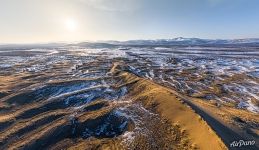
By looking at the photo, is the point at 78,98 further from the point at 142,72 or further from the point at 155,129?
the point at 142,72

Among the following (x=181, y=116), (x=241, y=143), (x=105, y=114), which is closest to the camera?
(x=241, y=143)

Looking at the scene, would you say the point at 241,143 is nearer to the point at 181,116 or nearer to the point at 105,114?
the point at 181,116

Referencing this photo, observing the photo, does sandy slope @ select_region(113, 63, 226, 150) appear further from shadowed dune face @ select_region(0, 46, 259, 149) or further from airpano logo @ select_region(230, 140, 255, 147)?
airpano logo @ select_region(230, 140, 255, 147)

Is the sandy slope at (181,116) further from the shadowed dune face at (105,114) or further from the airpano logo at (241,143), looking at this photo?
the airpano logo at (241,143)

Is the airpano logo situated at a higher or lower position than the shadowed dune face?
higher

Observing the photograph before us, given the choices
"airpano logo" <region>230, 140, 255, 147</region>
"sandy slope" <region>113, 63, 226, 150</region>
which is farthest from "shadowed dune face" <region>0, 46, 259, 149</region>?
"airpano logo" <region>230, 140, 255, 147</region>

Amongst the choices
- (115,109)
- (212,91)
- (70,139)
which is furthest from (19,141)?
(212,91)

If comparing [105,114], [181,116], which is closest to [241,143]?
[181,116]

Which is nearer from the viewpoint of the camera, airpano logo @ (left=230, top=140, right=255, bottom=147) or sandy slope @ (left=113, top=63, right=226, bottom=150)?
airpano logo @ (left=230, top=140, right=255, bottom=147)

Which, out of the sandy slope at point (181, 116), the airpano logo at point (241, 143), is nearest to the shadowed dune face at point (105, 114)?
the sandy slope at point (181, 116)

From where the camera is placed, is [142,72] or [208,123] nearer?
[208,123]

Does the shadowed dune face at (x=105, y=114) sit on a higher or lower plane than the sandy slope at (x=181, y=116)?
lower
